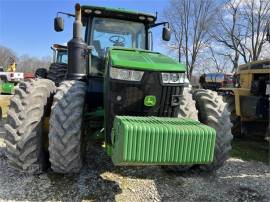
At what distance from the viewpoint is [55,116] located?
164 inches

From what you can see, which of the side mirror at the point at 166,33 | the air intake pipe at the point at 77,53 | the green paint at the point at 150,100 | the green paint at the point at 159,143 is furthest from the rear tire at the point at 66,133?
the side mirror at the point at 166,33

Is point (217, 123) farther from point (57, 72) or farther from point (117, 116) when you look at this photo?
point (57, 72)

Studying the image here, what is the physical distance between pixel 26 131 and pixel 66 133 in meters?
0.57

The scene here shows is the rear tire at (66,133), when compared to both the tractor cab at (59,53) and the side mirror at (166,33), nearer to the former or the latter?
the side mirror at (166,33)

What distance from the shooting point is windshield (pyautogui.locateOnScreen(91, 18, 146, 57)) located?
18.5 feet

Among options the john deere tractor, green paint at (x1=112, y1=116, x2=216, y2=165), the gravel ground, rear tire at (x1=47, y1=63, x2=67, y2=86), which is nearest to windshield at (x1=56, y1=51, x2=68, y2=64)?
the john deere tractor

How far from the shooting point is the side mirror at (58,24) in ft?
18.8

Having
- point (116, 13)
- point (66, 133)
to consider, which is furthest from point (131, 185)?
point (116, 13)

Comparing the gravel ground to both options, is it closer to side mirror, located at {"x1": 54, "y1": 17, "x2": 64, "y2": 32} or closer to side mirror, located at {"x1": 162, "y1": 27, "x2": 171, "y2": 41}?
side mirror, located at {"x1": 54, "y1": 17, "x2": 64, "y2": 32}

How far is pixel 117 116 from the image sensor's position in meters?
3.88

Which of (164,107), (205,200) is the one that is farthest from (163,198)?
(164,107)

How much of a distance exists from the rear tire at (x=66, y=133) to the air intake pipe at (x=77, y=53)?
37.6 inches

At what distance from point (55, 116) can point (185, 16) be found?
30.3 meters

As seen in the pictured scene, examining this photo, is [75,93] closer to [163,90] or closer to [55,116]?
[55,116]
